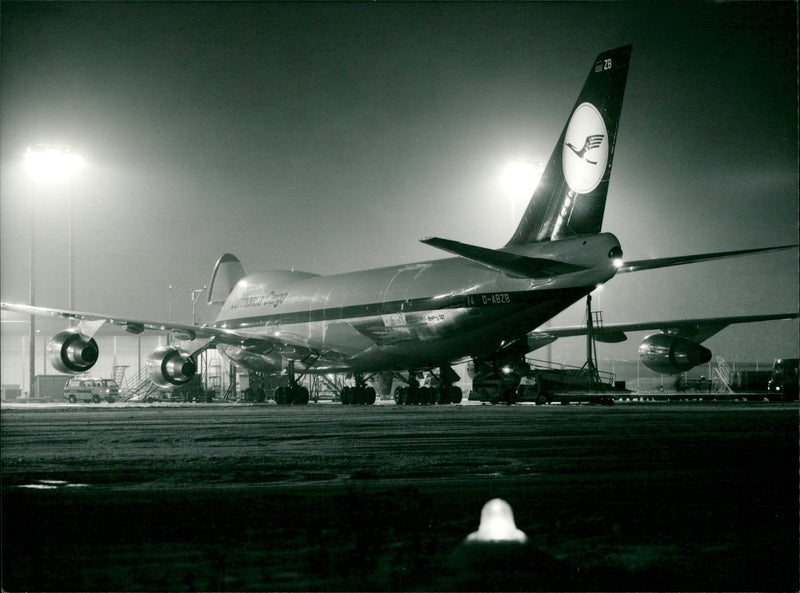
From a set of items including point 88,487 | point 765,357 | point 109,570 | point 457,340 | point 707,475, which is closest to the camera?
point 109,570

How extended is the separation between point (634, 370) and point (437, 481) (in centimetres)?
6092

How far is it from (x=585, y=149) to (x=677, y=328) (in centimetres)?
1602

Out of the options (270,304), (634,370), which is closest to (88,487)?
(270,304)

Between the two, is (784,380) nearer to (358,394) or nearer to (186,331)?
(358,394)

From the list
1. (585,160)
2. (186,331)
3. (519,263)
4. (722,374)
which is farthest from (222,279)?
(722,374)

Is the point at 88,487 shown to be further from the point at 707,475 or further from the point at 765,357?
the point at 765,357

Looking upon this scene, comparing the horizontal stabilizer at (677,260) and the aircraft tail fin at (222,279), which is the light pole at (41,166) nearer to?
the aircraft tail fin at (222,279)

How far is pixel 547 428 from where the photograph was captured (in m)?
11.0

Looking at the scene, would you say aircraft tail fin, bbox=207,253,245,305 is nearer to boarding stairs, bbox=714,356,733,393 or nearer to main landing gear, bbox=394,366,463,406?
main landing gear, bbox=394,366,463,406

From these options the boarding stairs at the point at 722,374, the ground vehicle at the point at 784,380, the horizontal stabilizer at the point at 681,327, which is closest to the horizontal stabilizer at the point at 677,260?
the horizontal stabilizer at the point at 681,327

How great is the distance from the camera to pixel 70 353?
981 inches

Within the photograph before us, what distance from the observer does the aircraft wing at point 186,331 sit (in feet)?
85.8

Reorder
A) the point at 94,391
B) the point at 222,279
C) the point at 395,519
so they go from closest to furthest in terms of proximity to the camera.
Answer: the point at 395,519
the point at 222,279
the point at 94,391

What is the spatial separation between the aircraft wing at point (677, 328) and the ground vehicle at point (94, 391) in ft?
84.7
